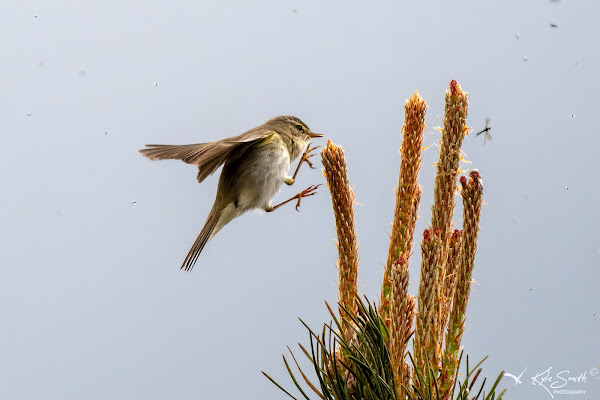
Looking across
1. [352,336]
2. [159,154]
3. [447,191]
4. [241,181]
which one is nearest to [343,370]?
[352,336]

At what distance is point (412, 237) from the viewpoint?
90 cm

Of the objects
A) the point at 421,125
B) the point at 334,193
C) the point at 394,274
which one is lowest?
the point at 394,274

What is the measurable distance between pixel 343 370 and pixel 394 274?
0.20 meters

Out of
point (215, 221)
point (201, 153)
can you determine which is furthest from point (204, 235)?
point (201, 153)

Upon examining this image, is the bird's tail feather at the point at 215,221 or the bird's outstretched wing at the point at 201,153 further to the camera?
the bird's tail feather at the point at 215,221

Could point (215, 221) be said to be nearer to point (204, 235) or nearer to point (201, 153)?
point (204, 235)

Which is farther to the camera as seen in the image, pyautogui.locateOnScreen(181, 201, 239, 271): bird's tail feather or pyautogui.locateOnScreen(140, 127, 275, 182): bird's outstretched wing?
pyautogui.locateOnScreen(181, 201, 239, 271): bird's tail feather

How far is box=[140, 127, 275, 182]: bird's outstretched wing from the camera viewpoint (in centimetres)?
130

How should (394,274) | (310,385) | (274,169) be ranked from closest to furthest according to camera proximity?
(394,274)
(310,385)
(274,169)

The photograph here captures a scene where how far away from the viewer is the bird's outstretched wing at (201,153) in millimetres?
1305

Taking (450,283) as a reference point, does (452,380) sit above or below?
below

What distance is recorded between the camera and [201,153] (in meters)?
1.33

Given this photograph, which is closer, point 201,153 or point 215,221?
point 201,153

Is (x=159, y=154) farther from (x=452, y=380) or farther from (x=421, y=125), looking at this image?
(x=452, y=380)
